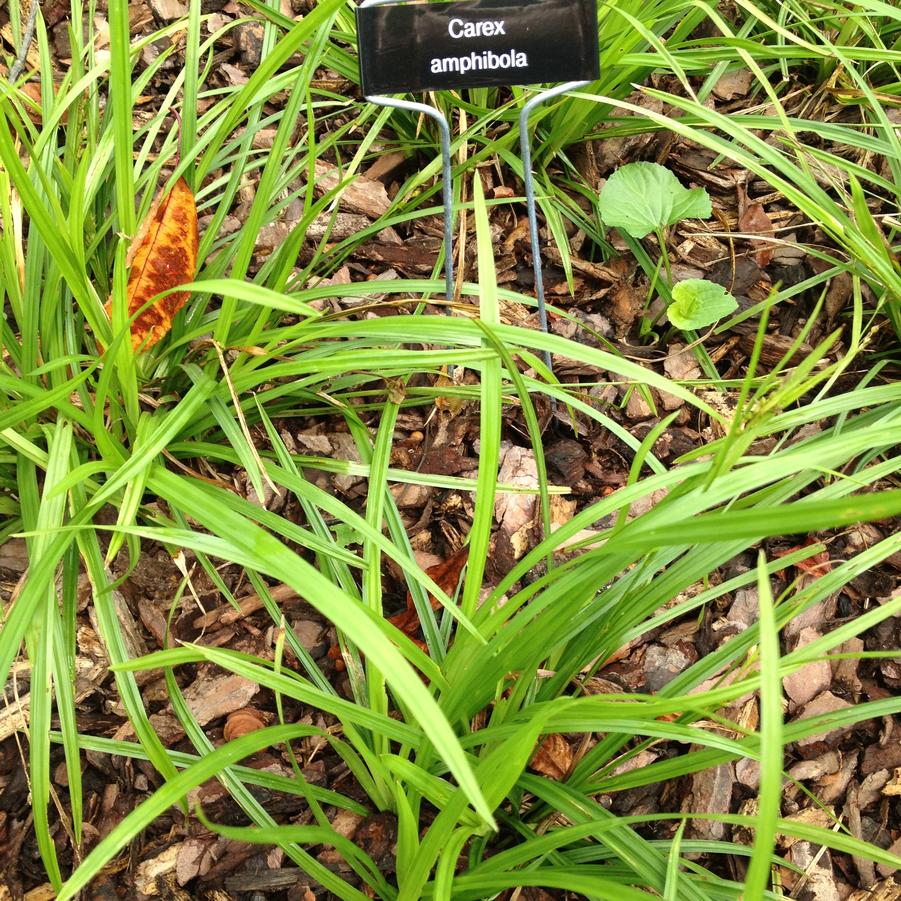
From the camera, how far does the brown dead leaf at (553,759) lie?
3.52ft

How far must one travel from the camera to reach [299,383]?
1.11m

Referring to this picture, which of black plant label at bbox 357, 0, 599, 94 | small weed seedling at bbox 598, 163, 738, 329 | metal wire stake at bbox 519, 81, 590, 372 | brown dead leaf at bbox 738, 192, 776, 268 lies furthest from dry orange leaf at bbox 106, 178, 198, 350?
brown dead leaf at bbox 738, 192, 776, 268

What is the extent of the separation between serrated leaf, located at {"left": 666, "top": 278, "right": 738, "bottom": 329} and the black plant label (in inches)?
14.6

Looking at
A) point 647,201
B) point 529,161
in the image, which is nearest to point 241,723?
point 529,161

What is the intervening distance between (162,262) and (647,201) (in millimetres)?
780

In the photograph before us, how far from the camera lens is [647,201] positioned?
1387 millimetres

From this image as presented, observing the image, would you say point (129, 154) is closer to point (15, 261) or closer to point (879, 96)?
point (15, 261)

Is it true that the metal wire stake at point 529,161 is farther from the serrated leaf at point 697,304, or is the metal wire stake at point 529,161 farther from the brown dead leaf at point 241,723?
the brown dead leaf at point 241,723

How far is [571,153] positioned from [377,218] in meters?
0.40

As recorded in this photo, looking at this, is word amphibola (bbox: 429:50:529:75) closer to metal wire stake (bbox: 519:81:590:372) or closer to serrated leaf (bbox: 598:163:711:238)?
metal wire stake (bbox: 519:81:590:372)

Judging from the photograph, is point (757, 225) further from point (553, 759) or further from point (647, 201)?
point (553, 759)

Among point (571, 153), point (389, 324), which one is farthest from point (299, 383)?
point (571, 153)

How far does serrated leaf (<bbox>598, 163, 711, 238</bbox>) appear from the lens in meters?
1.38

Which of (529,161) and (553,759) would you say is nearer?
(553,759)
